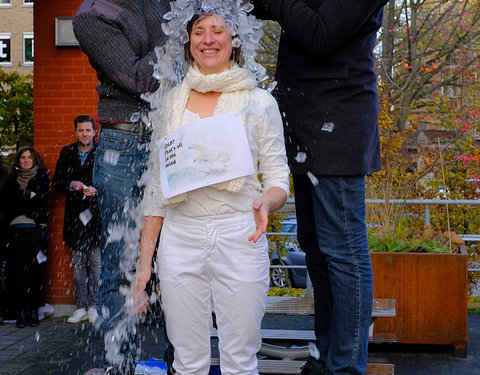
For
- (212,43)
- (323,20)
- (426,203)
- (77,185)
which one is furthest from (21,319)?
(323,20)

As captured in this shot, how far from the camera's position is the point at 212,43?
3.15m

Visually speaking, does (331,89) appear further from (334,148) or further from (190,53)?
(190,53)

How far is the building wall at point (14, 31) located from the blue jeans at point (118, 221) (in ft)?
151

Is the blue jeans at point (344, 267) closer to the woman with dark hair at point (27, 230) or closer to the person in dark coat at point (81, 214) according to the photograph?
the person in dark coat at point (81, 214)

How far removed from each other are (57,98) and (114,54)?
4231 millimetres

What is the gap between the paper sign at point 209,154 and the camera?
120 inches

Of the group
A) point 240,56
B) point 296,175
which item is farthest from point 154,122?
point 296,175

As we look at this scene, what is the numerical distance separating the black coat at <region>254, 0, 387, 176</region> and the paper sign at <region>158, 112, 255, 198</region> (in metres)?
0.53

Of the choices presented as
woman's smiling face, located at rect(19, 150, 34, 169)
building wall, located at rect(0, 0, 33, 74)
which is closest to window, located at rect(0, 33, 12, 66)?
building wall, located at rect(0, 0, 33, 74)

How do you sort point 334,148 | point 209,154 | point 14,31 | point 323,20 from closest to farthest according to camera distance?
point 209,154 < point 323,20 < point 334,148 < point 14,31

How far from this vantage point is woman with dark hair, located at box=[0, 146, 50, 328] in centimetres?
743

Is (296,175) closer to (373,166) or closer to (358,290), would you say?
(373,166)

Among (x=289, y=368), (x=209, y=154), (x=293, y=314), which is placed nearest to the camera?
(x=209, y=154)

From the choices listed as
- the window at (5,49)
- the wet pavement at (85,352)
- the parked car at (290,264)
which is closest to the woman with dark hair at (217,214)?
the wet pavement at (85,352)
